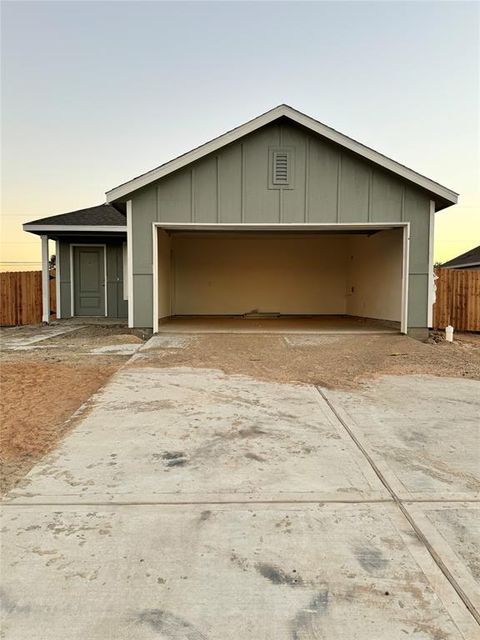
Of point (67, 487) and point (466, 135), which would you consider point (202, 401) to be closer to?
point (67, 487)

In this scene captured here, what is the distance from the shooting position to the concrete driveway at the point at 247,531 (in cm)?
152

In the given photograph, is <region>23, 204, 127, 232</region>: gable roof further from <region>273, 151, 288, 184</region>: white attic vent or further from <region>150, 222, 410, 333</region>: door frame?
<region>273, 151, 288, 184</region>: white attic vent

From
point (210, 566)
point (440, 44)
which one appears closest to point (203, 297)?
point (440, 44)

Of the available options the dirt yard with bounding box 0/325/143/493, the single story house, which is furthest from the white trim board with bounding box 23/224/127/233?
the dirt yard with bounding box 0/325/143/493

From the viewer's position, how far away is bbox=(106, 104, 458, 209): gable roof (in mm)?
8375

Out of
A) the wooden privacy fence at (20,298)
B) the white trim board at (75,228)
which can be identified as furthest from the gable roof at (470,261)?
the wooden privacy fence at (20,298)

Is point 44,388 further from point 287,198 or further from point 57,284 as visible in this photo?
point 57,284

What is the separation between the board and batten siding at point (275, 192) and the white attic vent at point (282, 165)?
0.09m

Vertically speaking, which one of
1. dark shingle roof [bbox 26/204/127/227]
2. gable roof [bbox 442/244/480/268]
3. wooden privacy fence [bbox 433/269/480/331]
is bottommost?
wooden privacy fence [bbox 433/269/480/331]

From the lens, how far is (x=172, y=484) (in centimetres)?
256

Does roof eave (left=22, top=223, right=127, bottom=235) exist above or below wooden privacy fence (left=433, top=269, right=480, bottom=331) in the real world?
above

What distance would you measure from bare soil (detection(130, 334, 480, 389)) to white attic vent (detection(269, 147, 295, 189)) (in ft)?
10.9

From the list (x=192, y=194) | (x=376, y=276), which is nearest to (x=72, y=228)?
(x=192, y=194)

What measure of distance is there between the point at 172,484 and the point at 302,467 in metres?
0.87
